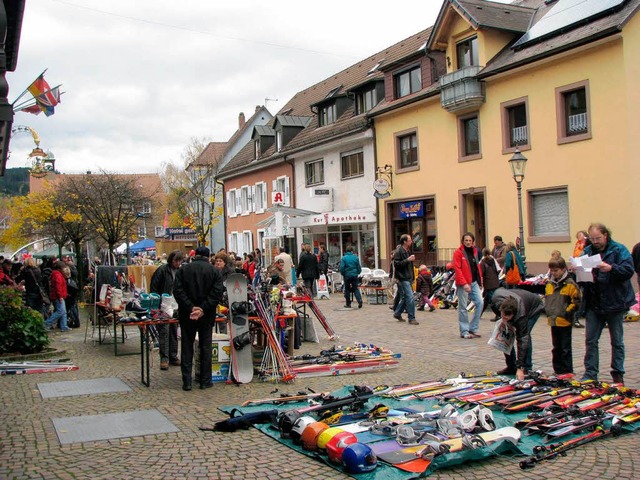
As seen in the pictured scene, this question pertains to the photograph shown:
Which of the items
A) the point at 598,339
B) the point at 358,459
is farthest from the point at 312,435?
the point at 598,339

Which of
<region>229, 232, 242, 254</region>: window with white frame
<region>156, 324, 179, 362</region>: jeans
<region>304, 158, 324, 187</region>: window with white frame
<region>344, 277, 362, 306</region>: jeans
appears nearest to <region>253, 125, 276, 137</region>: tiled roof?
<region>304, 158, 324, 187</region>: window with white frame

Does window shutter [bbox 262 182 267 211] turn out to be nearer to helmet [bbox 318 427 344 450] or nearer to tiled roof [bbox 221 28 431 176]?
tiled roof [bbox 221 28 431 176]

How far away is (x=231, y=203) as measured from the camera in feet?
149

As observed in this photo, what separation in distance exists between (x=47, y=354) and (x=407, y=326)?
7339 mm

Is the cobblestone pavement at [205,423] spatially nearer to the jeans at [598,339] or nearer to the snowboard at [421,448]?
the snowboard at [421,448]

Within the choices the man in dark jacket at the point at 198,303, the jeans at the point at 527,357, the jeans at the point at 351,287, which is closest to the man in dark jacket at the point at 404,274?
the jeans at the point at 351,287

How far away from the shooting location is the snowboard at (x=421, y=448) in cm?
529

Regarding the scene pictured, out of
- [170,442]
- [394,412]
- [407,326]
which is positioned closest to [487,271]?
[407,326]

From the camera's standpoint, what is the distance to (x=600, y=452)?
568 cm

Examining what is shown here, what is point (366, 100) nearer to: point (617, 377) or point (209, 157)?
point (617, 377)

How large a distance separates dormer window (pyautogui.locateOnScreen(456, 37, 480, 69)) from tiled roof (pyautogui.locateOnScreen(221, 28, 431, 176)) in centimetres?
229

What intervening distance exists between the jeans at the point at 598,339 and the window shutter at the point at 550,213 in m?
12.6

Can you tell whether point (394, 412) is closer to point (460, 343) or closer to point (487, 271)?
point (460, 343)

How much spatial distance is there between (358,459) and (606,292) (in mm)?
4093
